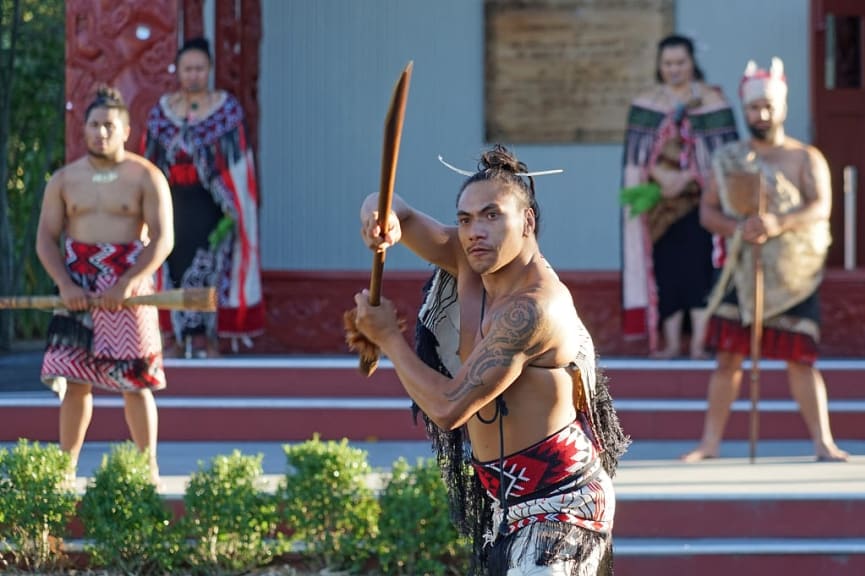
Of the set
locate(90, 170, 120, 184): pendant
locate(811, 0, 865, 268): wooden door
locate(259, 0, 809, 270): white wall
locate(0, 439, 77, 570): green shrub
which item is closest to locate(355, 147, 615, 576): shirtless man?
locate(0, 439, 77, 570): green shrub

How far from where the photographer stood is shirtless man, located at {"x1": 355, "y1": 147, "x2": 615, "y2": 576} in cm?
409

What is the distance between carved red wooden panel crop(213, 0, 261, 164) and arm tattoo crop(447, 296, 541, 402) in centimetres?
604

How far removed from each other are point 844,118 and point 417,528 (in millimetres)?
6829

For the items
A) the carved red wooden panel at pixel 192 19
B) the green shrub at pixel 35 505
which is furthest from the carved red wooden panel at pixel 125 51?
the green shrub at pixel 35 505

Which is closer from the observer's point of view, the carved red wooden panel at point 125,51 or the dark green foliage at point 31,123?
the carved red wooden panel at point 125,51

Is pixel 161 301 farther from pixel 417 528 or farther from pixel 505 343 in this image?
pixel 505 343

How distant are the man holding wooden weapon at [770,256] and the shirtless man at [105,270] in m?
2.81

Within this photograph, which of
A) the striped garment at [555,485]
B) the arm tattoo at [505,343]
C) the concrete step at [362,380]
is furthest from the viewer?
the concrete step at [362,380]

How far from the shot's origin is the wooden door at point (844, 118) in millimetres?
11891

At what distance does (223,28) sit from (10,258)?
21.1 ft

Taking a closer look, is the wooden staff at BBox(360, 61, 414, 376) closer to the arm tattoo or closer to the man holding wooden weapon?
the arm tattoo

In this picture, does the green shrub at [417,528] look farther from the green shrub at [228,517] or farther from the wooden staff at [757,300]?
the wooden staff at [757,300]

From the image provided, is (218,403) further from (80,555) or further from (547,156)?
(547,156)

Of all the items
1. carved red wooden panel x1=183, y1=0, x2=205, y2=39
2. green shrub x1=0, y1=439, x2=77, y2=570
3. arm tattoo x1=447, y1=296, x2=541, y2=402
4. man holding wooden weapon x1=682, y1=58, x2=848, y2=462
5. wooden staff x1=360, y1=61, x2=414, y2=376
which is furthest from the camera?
carved red wooden panel x1=183, y1=0, x2=205, y2=39
